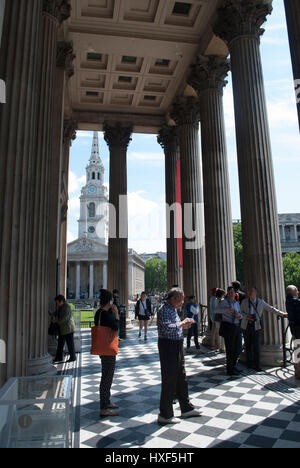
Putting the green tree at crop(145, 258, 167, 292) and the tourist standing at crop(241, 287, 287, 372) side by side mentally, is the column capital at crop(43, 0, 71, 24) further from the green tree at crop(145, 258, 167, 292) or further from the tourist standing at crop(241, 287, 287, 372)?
the green tree at crop(145, 258, 167, 292)

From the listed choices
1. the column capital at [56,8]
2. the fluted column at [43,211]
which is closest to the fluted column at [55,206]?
the fluted column at [43,211]

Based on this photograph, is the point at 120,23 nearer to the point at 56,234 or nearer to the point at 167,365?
the point at 56,234

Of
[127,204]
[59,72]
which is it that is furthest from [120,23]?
[127,204]

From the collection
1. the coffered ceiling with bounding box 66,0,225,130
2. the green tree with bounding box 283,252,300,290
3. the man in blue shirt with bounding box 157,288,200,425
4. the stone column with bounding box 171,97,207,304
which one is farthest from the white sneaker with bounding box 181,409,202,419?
the green tree with bounding box 283,252,300,290

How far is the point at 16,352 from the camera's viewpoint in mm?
5172

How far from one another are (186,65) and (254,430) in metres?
18.0

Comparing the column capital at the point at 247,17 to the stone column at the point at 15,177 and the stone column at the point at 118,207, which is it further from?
the stone column at the point at 118,207

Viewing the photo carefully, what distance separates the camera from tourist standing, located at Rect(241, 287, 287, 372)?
8.65 m

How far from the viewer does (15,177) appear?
17.7 ft

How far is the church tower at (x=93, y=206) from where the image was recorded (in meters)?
126

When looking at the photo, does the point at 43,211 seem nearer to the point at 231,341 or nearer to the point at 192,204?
the point at 231,341

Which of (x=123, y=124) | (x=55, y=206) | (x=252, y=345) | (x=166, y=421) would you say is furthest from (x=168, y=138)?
(x=166, y=421)

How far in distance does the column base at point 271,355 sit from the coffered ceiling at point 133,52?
12971mm

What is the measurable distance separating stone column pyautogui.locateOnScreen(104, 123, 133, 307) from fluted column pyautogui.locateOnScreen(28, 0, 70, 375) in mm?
11719
